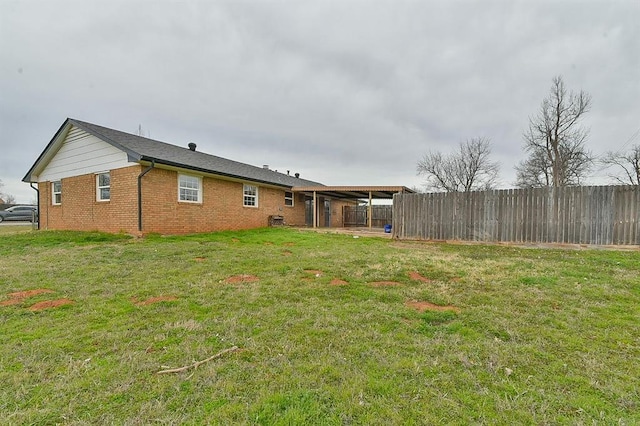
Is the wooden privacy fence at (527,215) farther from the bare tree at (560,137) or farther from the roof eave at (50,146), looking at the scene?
the bare tree at (560,137)

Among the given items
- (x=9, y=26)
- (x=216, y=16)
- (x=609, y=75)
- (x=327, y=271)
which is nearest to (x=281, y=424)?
(x=327, y=271)

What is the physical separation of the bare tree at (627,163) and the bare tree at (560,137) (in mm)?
2967

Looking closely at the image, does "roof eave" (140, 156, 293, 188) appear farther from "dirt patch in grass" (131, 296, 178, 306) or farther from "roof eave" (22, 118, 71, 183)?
"dirt patch in grass" (131, 296, 178, 306)

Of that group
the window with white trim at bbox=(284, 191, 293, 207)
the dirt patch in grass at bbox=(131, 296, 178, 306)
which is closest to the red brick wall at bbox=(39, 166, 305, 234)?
the window with white trim at bbox=(284, 191, 293, 207)

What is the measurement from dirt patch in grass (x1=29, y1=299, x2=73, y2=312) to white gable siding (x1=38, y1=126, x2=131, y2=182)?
799 centimetres

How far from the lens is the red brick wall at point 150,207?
33.7 feet

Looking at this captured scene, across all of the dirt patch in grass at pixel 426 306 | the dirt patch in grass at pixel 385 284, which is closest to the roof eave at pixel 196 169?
the dirt patch in grass at pixel 385 284

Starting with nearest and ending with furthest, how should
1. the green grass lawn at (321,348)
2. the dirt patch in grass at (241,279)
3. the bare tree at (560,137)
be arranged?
1. the green grass lawn at (321,348)
2. the dirt patch in grass at (241,279)
3. the bare tree at (560,137)

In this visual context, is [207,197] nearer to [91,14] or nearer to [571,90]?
[91,14]

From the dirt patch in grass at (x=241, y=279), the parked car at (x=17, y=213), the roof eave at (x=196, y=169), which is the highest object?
the roof eave at (x=196, y=169)

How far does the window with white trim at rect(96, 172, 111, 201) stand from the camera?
438 inches

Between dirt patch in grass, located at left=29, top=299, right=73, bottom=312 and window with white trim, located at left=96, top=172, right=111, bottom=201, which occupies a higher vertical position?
window with white trim, located at left=96, top=172, right=111, bottom=201

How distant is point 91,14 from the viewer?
8.24 metres

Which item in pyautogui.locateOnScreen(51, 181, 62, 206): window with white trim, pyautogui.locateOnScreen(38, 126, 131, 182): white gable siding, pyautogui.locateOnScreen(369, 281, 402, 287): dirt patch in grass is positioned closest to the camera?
pyautogui.locateOnScreen(369, 281, 402, 287): dirt patch in grass
